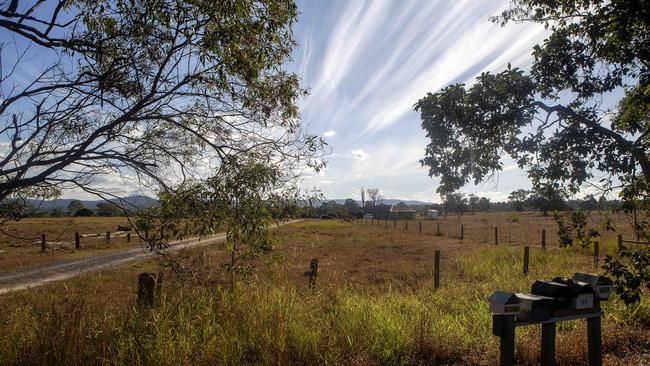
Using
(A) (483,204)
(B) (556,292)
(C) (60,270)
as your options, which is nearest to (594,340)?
(B) (556,292)

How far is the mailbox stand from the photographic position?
3.14 meters

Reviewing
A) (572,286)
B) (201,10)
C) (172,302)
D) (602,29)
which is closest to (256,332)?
(172,302)

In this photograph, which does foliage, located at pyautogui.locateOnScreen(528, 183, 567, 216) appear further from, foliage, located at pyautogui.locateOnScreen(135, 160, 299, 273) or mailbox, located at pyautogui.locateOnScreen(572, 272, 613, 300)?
foliage, located at pyautogui.locateOnScreen(135, 160, 299, 273)

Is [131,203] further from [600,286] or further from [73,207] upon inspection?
[73,207]

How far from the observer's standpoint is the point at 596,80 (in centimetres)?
652

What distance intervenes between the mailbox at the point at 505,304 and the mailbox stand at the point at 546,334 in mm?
50

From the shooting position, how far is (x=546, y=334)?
3.53 metres

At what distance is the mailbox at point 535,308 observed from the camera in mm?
3264

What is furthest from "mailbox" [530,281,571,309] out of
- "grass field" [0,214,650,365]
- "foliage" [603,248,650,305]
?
"foliage" [603,248,650,305]

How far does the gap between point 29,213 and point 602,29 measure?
816cm

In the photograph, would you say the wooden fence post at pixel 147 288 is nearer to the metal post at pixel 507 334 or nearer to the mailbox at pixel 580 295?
the metal post at pixel 507 334

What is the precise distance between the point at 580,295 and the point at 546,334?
442 millimetres

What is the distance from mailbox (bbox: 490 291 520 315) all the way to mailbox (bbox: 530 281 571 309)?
0.54 meters

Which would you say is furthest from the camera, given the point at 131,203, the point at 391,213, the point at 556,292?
the point at 391,213
